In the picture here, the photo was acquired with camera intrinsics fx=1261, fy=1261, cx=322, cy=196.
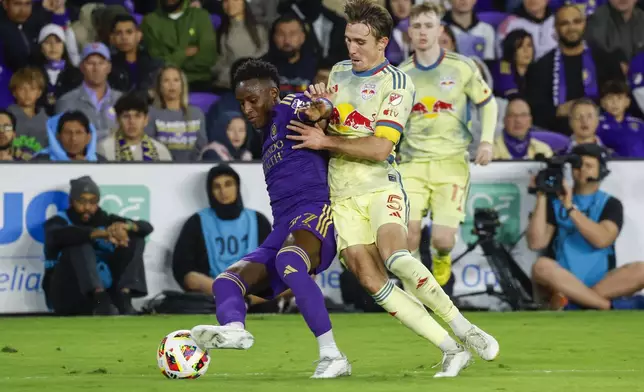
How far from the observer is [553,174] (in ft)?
40.9

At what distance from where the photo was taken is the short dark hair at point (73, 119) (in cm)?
1274

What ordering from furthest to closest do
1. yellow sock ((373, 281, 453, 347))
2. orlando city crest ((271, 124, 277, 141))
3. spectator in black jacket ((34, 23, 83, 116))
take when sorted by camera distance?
spectator in black jacket ((34, 23, 83, 116)) → orlando city crest ((271, 124, 277, 141)) → yellow sock ((373, 281, 453, 347))

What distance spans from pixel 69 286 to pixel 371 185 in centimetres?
552

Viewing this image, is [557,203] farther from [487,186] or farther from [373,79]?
[373,79]

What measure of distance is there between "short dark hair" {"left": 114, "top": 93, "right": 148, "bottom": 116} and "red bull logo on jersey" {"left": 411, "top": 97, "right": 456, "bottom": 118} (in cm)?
330

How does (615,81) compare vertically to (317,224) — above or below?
above

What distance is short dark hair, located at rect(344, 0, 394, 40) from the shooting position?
24.5 feet

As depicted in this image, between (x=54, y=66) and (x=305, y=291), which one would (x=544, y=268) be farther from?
(x=305, y=291)

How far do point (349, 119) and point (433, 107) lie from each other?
3.68 m

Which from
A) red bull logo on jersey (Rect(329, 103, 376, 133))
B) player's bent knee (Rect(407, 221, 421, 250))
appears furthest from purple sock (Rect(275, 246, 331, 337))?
player's bent knee (Rect(407, 221, 421, 250))

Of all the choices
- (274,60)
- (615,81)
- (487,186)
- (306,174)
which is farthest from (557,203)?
(306,174)

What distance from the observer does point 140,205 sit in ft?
40.6

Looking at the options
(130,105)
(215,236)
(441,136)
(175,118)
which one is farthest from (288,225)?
(175,118)

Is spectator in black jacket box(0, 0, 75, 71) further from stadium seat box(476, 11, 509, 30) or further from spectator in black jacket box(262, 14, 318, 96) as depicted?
stadium seat box(476, 11, 509, 30)
